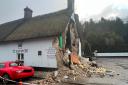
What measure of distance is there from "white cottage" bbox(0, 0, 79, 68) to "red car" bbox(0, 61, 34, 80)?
15.9 feet

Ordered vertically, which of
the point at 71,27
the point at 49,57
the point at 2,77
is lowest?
the point at 2,77

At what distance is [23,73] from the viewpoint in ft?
38.5

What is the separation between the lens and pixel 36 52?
17875mm

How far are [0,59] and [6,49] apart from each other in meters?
1.94

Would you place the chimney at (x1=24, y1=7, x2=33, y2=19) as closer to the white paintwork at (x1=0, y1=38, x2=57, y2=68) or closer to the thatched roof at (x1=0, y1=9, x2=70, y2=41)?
the thatched roof at (x1=0, y1=9, x2=70, y2=41)

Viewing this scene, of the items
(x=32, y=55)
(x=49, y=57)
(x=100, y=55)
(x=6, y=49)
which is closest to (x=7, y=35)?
(x=6, y=49)

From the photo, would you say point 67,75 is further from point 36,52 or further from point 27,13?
point 27,13

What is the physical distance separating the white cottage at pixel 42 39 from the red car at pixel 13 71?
4856 millimetres

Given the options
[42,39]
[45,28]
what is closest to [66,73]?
[42,39]

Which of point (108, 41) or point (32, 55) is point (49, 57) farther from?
point (108, 41)

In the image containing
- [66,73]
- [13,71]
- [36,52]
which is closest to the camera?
[13,71]

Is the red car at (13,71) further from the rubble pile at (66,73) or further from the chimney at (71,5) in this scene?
the chimney at (71,5)

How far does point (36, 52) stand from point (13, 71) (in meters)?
6.52

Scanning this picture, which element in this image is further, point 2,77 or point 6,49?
point 6,49
